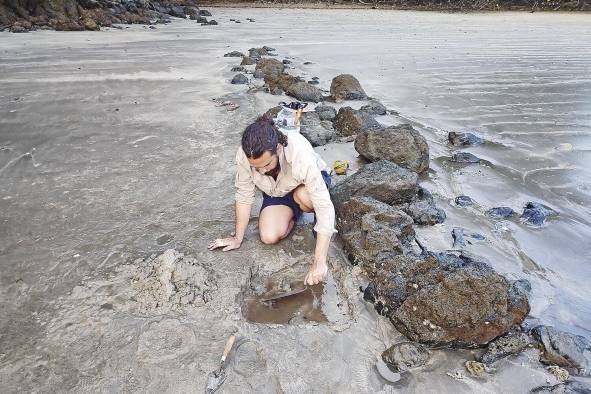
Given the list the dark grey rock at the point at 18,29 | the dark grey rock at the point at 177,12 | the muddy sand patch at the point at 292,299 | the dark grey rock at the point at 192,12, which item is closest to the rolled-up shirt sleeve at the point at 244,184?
the muddy sand patch at the point at 292,299

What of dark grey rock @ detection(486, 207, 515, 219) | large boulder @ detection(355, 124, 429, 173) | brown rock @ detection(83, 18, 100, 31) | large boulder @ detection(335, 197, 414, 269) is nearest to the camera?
large boulder @ detection(335, 197, 414, 269)

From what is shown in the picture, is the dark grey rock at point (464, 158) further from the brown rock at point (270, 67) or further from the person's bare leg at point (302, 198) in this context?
the brown rock at point (270, 67)

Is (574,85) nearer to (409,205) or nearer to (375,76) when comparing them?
(375,76)

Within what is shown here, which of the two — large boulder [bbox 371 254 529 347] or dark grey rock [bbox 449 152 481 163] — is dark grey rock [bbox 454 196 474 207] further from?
large boulder [bbox 371 254 529 347]

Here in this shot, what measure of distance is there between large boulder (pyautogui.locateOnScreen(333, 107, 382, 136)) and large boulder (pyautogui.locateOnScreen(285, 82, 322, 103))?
4.02 feet

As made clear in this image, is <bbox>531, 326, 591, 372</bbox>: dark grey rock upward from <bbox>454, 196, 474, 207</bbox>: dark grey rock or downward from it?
downward

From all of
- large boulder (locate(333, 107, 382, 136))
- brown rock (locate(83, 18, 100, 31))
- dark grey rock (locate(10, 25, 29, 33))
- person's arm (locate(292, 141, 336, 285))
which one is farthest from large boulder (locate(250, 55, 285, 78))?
dark grey rock (locate(10, 25, 29, 33))

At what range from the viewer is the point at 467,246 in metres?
3.20

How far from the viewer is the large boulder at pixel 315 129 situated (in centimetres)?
495

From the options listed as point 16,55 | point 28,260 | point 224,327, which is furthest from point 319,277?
point 16,55

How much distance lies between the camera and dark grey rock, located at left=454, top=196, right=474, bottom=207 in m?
3.76

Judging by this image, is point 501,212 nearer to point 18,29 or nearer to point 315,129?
point 315,129

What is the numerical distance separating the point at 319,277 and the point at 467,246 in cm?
125

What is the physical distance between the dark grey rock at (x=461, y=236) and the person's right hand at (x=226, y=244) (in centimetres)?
160
